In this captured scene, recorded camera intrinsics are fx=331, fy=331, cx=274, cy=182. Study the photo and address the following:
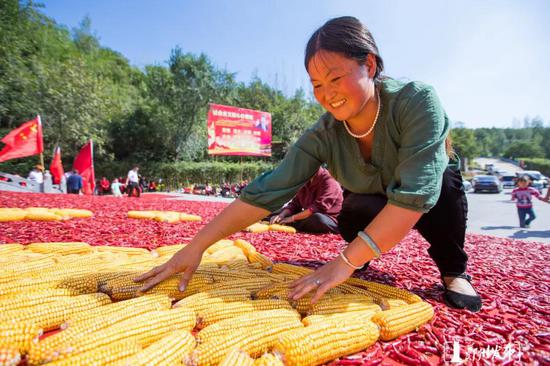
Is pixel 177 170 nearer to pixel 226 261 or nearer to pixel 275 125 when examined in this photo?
pixel 275 125

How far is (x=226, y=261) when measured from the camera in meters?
3.23

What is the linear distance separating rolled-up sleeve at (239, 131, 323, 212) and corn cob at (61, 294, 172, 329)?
0.90 metres

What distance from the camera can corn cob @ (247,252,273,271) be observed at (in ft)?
10.3

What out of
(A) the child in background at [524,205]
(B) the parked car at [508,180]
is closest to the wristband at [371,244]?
(A) the child in background at [524,205]

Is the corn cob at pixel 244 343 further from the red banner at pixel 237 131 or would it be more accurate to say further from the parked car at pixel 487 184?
the parked car at pixel 487 184

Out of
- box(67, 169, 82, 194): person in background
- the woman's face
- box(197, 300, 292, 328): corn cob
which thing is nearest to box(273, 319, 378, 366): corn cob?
box(197, 300, 292, 328): corn cob

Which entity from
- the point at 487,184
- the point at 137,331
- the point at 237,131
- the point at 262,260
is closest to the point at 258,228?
the point at 262,260

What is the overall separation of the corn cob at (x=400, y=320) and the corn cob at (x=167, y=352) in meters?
1.06

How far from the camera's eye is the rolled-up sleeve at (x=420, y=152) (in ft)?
6.36

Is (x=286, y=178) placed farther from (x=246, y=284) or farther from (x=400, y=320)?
(x=400, y=320)

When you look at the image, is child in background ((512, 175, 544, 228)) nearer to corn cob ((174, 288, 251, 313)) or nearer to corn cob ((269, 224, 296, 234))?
corn cob ((269, 224, 296, 234))

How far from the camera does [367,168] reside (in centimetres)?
252

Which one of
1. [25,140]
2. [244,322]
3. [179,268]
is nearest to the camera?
[244,322]

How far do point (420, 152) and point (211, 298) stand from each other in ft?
5.24
